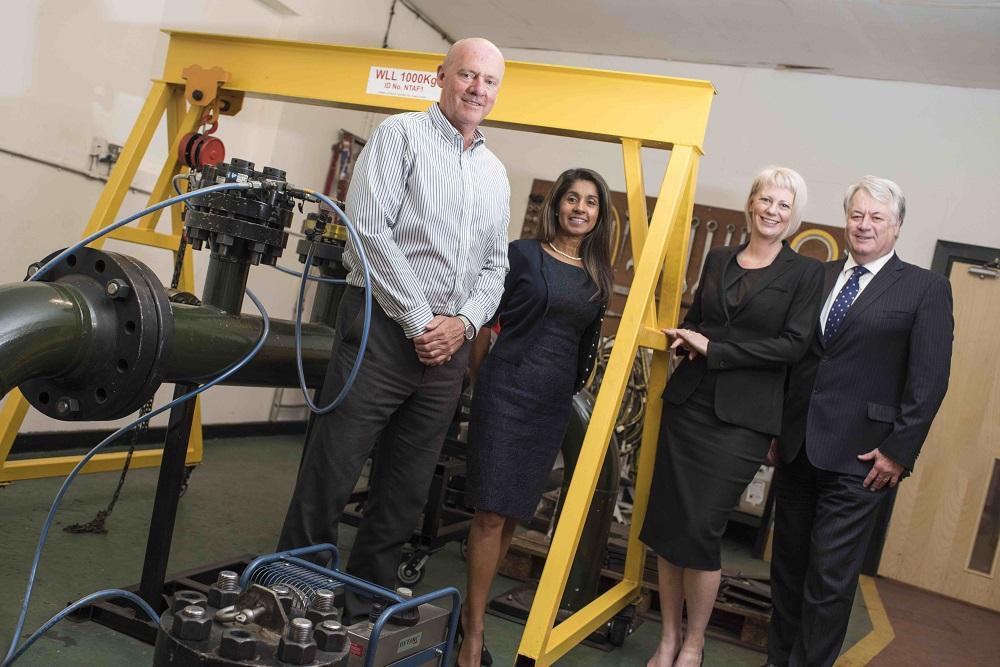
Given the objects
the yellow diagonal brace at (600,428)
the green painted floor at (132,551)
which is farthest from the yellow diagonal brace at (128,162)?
the yellow diagonal brace at (600,428)

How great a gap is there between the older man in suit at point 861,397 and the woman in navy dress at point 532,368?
2.39 feet

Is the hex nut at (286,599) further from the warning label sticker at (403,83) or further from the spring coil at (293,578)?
the warning label sticker at (403,83)

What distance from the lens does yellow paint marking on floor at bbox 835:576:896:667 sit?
3.40m

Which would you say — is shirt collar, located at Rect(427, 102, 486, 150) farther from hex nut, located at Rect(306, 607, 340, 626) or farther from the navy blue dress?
hex nut, located at Rect(306, 607, 340, 626)

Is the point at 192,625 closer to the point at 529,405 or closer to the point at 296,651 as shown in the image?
the point at 296,651

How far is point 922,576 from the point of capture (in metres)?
5.25

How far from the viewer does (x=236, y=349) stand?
90.2 inches

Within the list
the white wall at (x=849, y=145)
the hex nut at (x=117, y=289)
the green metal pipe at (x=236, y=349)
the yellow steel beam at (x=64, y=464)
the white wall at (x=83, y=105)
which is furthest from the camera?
the white wall at (x=849, y=145)

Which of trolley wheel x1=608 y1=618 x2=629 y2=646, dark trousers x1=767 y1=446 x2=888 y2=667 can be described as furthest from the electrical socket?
dark trousers x1=767 y1=446 x2=888 y2=667

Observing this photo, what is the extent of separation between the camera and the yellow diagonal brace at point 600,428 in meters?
2.35

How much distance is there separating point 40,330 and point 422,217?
919 millimetres

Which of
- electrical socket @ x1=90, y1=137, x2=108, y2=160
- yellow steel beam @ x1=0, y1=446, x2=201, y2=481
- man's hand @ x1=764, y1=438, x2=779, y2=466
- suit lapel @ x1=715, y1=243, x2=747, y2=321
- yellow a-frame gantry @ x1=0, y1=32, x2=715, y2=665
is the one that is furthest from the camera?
electrical socket @ x1=90, y1=137, x2=108, y2=160

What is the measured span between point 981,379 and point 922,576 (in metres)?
Answer: 1.23

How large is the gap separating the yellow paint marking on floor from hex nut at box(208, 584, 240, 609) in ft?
8.66
